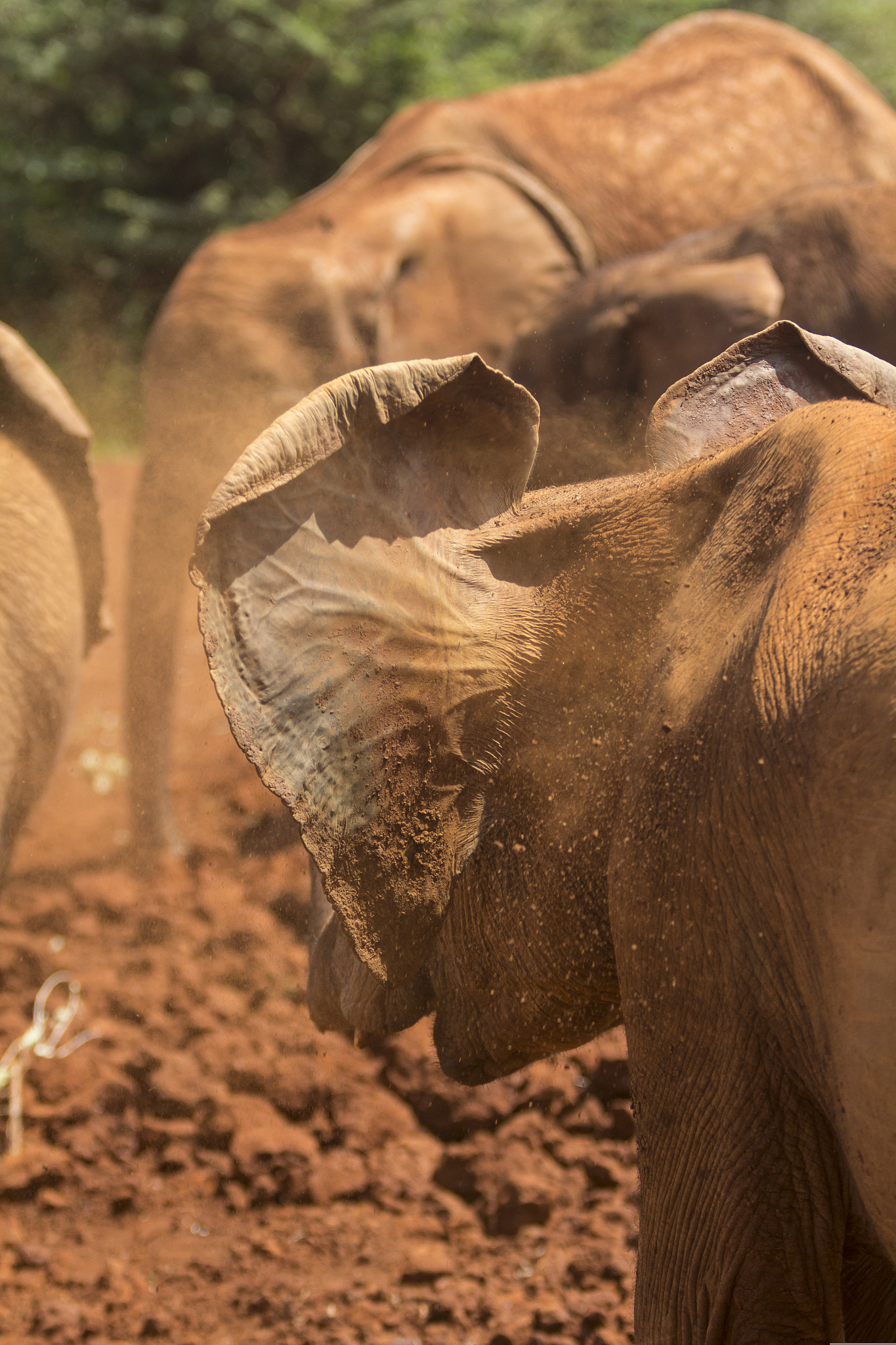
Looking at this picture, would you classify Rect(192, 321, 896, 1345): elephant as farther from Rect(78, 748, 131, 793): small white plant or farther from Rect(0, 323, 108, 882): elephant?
Rect(78, 748, 131, 793): small white plant

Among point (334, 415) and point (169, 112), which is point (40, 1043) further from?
point (169, 112)

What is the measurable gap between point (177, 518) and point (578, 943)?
3.06m

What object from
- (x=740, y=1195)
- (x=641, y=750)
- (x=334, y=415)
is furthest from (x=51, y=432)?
(x=740, y=1195)

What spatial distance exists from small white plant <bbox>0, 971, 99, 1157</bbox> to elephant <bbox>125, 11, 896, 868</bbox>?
1021 mm

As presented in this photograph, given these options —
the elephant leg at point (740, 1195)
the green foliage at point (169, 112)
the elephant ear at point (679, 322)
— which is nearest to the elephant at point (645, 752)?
the elephant leg at point (740, 1195)

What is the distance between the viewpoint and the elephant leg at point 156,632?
426 centimetres

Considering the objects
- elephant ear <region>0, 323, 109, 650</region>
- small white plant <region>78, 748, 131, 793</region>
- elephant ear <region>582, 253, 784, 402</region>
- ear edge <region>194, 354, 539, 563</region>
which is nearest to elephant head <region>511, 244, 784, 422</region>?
elephant ear <region>582, 253, 784, 402</region>

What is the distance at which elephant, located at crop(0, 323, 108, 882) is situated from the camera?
2.70 meters

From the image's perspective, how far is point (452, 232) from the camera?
15.7 ft

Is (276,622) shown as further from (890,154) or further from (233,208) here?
(233,208)

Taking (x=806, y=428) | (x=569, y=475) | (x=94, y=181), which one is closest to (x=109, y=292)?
(x=94, y=181)

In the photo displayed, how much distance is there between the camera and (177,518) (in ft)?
14.0

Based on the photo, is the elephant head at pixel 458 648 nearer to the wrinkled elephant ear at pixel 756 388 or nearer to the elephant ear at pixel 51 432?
the wrinkled elephant ear at pixel 756 388

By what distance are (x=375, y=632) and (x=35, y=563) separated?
1.48m
